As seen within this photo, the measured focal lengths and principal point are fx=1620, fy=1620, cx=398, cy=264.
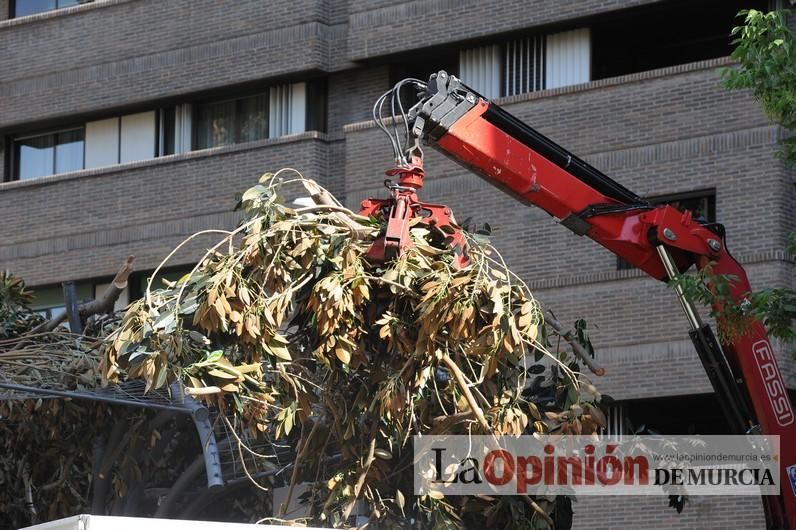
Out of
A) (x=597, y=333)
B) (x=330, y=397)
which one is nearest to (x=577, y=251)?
(x=597, y=333)

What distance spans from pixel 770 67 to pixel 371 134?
1095 centimetres

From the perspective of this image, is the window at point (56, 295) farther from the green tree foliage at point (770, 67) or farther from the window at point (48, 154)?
the green tree foliage at point (770, 67)

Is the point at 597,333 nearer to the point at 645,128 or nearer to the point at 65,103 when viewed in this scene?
the point at 645,128

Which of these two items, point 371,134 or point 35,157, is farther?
point 35,157

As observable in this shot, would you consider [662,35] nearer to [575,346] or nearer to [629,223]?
[629,223]

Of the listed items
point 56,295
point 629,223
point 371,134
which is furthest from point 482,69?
point 629,223

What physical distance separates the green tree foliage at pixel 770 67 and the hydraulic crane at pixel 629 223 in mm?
1326

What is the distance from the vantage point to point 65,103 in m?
26.9

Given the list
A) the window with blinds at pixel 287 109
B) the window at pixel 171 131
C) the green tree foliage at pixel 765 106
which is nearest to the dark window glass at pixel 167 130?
the window at pixel 171 131

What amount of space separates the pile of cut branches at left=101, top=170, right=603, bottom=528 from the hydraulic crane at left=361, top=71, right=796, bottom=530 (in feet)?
6.06

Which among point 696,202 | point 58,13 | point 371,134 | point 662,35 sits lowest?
point 696,202

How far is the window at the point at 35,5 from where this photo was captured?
2780cm

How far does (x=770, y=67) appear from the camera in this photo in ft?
43.4

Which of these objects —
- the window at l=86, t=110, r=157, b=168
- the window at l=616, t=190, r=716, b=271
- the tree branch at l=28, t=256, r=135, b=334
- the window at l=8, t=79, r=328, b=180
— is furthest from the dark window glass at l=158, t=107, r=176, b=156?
the tree branch at l=28, t=256, r=135, b=334
